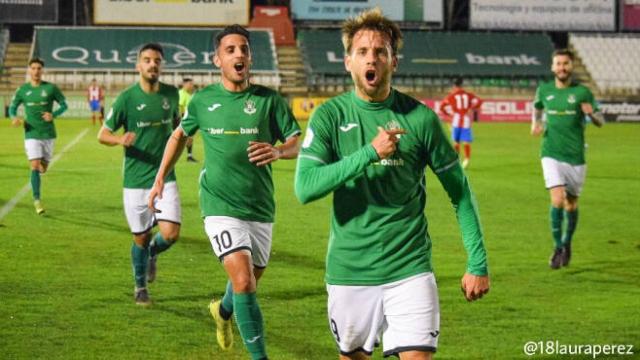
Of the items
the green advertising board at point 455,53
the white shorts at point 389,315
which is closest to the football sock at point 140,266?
the white shorts at point 389,315

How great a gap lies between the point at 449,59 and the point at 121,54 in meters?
18.7

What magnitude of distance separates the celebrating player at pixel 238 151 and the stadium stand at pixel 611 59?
5417 cm

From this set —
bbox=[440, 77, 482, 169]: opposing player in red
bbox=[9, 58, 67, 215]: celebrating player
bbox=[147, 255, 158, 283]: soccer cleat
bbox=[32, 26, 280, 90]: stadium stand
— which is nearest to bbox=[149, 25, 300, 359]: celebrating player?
bbox=[147, 255, 158, 283]: soccer cleat

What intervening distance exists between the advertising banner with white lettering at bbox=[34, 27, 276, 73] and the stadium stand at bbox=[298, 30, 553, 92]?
3.03 m

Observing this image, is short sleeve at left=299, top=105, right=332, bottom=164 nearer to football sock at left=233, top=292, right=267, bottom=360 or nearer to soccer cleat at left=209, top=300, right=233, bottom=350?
football sock at left=233, top=292, right=267, bottom=360

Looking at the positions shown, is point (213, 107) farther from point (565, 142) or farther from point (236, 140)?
point (565, 142)

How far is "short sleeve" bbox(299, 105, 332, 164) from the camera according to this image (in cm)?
502

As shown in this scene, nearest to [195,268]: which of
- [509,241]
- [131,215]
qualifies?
[131,215]

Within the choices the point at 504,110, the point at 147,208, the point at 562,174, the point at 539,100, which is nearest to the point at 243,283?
the point at 147,208

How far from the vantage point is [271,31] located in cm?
6112

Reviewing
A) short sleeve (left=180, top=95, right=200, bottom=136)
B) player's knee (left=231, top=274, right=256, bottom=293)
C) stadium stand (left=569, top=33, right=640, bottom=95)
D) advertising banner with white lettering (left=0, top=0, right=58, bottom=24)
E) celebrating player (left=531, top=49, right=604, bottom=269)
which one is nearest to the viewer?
player's knee (left=231, top=274, right=256, bottom=293)

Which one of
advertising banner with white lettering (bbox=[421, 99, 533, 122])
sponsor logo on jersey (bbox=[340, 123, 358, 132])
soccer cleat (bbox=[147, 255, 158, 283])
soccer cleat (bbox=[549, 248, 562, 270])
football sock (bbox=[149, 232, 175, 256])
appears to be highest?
sponsor logo on jersey (bbox=[340, 123, 358, 132])

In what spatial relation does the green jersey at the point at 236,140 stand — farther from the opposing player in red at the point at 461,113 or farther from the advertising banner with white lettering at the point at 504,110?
the advertising banner with white lettering at the point at 504,110

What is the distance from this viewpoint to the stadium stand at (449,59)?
59.8 meters
